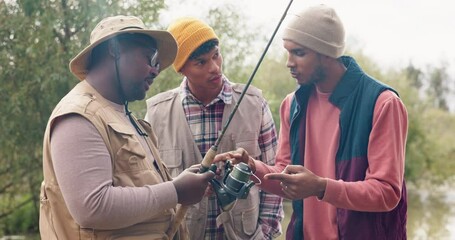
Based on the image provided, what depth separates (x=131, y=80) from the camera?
2553 millimetres

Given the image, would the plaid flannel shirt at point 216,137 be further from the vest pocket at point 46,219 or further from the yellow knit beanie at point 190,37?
the vest pocket at point 46,219

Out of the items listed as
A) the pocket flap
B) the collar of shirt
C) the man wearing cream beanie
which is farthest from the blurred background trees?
the pocket flap

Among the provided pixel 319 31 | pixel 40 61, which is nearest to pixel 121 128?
pixel 319 31

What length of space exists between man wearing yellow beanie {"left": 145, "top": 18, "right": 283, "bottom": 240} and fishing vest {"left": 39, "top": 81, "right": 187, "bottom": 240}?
87 cm

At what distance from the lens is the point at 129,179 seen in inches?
96.1

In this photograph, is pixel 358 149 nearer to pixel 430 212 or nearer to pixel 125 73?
pixel 125 73

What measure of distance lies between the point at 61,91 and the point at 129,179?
5826mm

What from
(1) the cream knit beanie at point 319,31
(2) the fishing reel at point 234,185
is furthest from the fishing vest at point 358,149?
(2) the fishing reel at point 234,185

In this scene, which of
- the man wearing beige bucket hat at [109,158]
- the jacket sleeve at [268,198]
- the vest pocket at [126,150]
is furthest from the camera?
the jacket sleeve at [268,198]

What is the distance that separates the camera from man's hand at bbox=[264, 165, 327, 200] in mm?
2701

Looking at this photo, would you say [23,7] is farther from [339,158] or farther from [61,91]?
[339,158]

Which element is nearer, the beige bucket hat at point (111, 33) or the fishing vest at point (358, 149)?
the beige bucket hat at point (111, 33)

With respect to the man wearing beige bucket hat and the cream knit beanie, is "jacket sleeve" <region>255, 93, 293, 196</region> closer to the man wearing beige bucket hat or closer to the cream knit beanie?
the cream knit beanie

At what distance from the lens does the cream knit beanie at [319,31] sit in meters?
2.97
